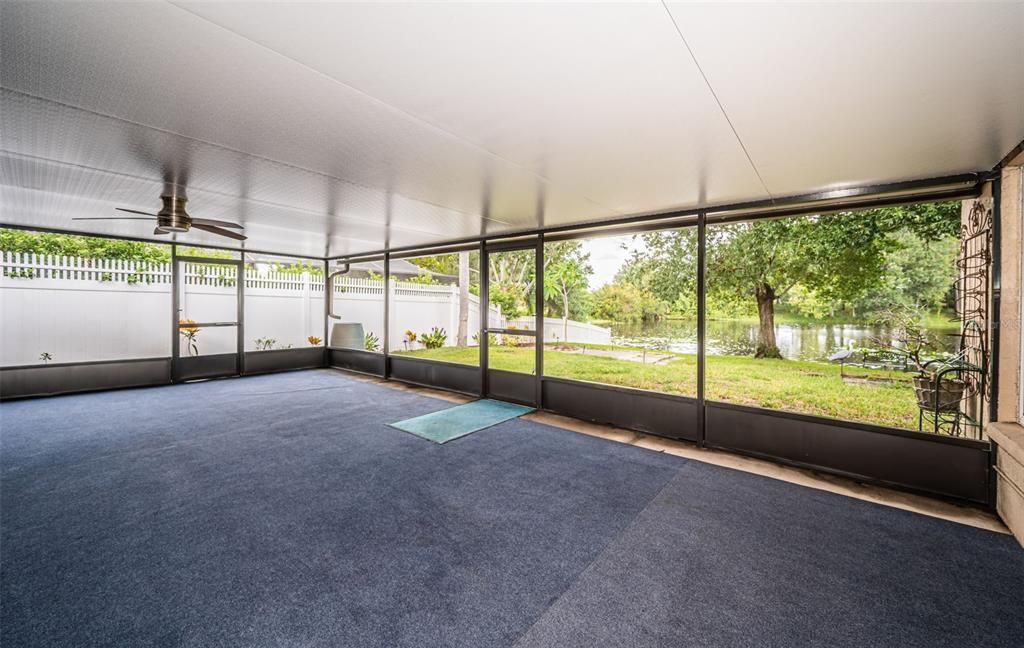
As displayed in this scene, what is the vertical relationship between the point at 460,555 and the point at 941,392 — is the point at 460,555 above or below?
below

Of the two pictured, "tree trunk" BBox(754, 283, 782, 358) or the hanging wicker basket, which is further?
"tree trunk" BBox(754, 283, 782, 358)

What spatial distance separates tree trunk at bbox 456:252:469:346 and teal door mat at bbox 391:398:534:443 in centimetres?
468

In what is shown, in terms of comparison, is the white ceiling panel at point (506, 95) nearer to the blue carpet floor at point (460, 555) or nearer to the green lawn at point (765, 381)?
the blue carpet floor at point (460, 555)

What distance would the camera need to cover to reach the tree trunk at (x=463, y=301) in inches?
393

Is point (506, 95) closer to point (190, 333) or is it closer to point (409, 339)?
point (190, 333)

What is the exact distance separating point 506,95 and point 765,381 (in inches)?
259

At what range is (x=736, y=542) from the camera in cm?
222

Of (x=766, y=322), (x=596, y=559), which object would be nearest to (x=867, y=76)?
(x=596, y=559)

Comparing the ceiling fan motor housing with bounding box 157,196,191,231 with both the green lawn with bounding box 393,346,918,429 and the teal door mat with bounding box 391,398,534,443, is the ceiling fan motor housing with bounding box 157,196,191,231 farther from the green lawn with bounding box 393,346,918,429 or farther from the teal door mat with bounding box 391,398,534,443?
the green lawn with bounding box 393,346,918,429

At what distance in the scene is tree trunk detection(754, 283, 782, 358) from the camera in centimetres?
735

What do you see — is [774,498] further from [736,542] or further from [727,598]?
[727,598]

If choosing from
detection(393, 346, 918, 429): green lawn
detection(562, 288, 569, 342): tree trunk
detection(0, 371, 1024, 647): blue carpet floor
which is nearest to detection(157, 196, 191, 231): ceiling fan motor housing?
detection(0, 371, 1024, 647): blue carpet floor

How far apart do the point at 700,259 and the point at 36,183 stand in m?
5.98

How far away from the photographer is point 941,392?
2.96 m
